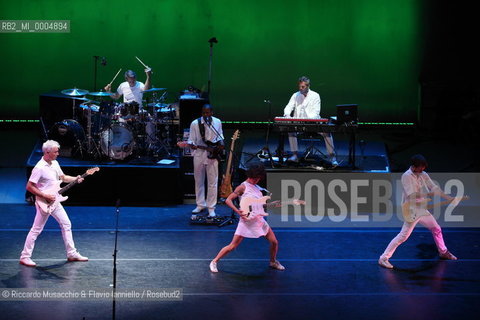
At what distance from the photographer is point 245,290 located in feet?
34.4

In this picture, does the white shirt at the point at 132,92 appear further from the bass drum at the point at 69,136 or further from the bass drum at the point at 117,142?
the bass drum at the point at 117,142

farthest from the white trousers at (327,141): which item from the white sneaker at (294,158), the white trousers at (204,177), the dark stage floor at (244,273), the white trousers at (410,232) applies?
the white trousers at (410,232)

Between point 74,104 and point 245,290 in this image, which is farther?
point 74,104

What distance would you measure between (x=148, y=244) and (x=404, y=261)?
3822 millimetres

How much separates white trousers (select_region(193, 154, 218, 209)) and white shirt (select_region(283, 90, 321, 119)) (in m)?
2.18

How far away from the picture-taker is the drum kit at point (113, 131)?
15.2 m

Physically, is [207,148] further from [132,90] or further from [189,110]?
[132,90]

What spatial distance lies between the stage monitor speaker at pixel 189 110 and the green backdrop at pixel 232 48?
12.7 feet

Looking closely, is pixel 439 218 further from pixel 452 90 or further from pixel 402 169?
pixel 452 90

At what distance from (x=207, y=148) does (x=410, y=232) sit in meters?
4.09

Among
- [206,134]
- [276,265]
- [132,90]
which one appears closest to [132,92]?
[132,90]

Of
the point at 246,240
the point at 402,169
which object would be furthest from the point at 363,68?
the point at 246,240

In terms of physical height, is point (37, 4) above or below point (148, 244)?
above

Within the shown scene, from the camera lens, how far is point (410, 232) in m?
11.2
